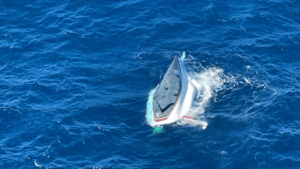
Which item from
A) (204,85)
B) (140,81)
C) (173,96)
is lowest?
(173,96)

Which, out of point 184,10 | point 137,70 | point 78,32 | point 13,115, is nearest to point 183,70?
point 137,70

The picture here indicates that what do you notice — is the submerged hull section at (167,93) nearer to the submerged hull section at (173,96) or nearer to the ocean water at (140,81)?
the submerged hull section at (173,96)

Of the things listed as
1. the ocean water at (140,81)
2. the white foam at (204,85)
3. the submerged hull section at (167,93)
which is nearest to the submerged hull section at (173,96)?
the submerged hull section at (167,93)

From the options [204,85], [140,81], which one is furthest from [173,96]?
[140,81]

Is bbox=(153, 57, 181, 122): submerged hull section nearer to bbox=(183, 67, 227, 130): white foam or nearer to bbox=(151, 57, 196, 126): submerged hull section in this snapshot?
bbox=(151, 57, 196, 126): submerged hull section

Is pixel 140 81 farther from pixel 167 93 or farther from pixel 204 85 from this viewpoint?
pixel 204 85

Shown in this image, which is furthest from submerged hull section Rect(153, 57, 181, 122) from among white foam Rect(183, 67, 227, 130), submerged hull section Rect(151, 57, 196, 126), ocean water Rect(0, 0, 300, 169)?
white foam Rect(183, 67, 227, 130)
